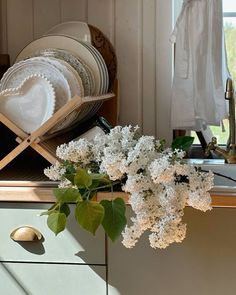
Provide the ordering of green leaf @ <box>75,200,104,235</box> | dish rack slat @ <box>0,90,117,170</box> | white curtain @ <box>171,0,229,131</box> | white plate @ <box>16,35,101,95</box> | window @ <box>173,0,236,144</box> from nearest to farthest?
green leaf @ <box>75,200,104,235</box> → dish rack slat @ <box>0,90,117,170</box> → white plate @ <box>16,35,101,95</box> → white curtain @ <box>171,0,229,131</box> → window @ <box>173,0,236,144</box>

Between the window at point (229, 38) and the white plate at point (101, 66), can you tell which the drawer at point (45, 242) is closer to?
the white plate at point (101, 66)

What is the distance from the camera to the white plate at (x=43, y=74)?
4.99 feet

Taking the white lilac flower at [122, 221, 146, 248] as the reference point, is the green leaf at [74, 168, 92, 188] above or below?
above

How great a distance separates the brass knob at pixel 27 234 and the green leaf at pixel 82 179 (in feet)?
0.96

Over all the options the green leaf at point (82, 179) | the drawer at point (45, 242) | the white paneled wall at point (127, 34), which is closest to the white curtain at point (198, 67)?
the white paneled wall at point (127, 34)

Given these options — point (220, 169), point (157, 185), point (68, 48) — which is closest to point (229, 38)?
point (220, 169)

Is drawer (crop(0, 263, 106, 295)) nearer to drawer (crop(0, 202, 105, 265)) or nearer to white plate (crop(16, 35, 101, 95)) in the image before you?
drawer (crop(0, 202, 105, 265))

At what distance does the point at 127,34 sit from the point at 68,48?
0.93 ft

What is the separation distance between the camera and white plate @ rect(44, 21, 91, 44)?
189 centimetres

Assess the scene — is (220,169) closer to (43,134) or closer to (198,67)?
(198,67)

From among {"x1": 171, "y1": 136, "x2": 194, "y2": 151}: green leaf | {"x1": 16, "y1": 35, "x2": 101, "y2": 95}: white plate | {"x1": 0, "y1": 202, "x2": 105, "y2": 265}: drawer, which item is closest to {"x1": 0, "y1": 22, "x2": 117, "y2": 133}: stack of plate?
{"x1": 16, "y1": 35, "x2": 101, "y2": 95}: white plate

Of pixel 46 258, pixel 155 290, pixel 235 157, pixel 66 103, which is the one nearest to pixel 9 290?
pixel 46 258

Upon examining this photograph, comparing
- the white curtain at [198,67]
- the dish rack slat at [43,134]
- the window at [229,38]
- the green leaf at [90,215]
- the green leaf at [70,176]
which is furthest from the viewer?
the window at [229,38]

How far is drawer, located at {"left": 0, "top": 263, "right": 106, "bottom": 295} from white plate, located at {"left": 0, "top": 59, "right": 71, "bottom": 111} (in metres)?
0.44
